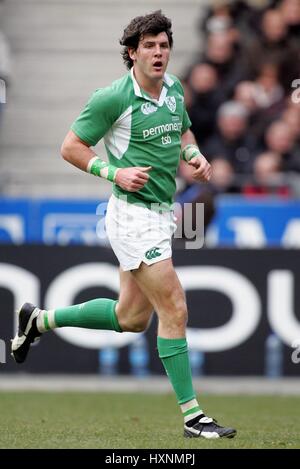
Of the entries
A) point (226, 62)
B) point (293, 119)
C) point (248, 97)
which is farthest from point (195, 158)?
point (226, 62)

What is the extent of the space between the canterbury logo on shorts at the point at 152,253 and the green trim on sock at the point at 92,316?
0.59m

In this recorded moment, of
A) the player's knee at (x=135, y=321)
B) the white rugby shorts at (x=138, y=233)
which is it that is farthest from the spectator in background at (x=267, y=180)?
the white rugby shorts at (x=138, y=233)

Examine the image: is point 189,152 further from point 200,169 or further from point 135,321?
point 135,321

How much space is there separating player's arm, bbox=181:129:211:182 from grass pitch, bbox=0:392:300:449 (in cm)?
156

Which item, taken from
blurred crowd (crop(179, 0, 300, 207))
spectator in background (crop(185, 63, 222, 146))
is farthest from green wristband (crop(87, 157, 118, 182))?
spectator in background (crop(185, 63, 222, 146))

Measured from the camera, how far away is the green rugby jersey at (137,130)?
7062 millimetres

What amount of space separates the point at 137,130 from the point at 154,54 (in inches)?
18.0

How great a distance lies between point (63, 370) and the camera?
39.0 ft

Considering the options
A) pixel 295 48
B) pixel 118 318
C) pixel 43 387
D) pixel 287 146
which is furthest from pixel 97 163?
pixel 295 48

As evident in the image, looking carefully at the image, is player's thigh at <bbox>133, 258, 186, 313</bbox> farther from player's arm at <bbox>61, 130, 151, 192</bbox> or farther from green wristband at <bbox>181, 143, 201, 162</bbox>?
green wristband at <bbox>181, 143, 201, 162</bbox>

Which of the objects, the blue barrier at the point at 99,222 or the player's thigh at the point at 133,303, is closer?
the player's thigh at the point at 133,303

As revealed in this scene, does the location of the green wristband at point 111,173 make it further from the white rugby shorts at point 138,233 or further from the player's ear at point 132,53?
the player's ear at point 132,53

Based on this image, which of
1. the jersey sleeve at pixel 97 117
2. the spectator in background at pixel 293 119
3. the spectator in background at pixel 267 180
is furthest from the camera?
the spectator in background at pixel 293 119

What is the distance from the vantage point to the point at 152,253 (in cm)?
703
